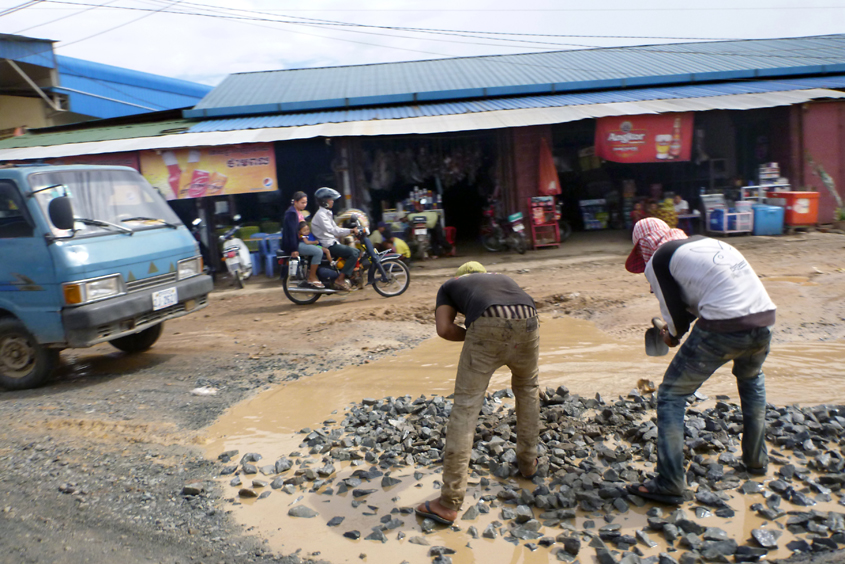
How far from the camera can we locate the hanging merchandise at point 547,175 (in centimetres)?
1320

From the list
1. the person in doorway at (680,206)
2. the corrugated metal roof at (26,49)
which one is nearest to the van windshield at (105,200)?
the person in doorway at (680,206)

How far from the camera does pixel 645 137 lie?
12.5 m

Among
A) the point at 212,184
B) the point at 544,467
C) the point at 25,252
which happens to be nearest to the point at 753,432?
the point at 544,467

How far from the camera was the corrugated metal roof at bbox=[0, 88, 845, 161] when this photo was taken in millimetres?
11828

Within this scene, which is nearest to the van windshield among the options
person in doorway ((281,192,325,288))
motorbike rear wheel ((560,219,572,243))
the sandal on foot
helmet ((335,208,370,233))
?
person in doorway ((281,192,325,288))

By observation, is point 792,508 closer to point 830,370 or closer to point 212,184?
point 830,370

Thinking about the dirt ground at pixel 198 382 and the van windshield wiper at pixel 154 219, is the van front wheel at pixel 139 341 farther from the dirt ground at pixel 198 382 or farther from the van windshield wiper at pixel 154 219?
the van windshield wiper at pixel 154 219

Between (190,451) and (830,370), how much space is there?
523 centimetres

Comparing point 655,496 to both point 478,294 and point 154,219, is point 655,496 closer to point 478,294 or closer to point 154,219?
point 478,294

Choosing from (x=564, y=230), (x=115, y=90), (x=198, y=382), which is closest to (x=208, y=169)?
(x=198, y=382)

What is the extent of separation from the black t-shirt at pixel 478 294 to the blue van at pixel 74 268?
11.9ft

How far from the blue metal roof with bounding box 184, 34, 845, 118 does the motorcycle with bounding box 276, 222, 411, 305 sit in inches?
240

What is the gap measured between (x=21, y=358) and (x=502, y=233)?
30.2 feet

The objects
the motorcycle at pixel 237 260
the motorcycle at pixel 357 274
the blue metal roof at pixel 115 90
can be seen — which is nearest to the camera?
the motorcycle at pixel 357 274
